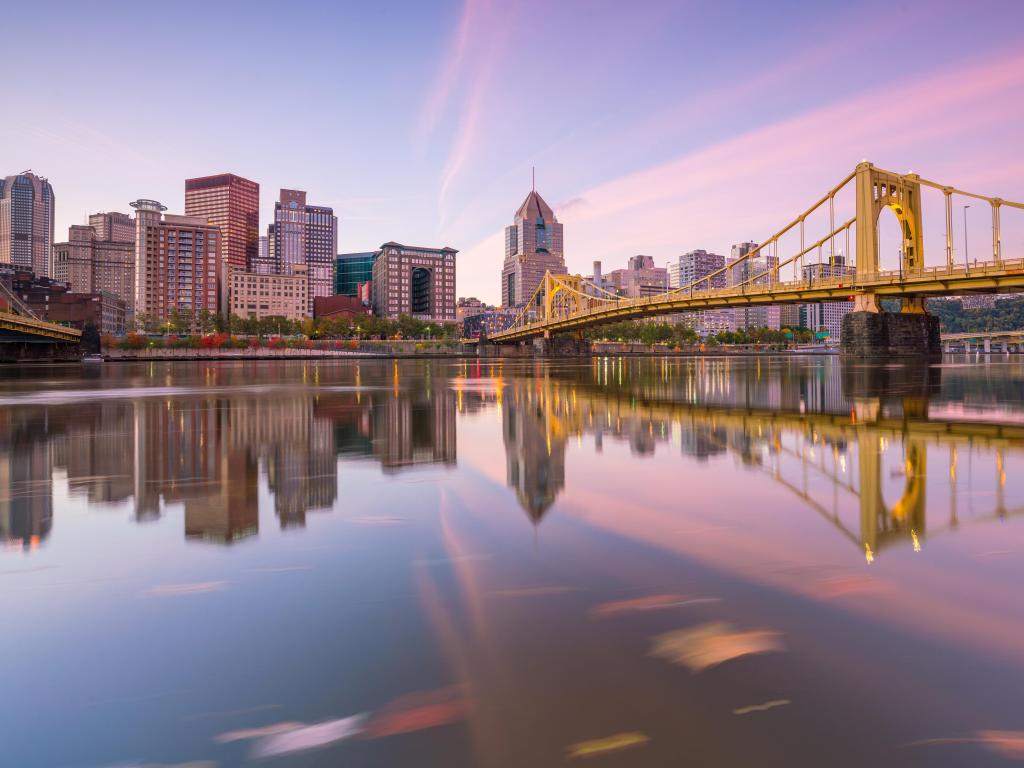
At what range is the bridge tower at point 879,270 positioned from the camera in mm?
49906

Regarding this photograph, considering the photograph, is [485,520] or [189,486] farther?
[189,486]

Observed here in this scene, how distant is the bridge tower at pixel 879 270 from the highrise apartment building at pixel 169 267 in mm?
187072

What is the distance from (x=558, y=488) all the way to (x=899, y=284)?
51.1 m

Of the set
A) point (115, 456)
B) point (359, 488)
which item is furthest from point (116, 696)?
point (115, 456)

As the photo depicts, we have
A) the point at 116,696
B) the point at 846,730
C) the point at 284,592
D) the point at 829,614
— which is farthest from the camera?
the point at 284,592

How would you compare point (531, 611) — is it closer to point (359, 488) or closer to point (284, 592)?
point (284, 592)

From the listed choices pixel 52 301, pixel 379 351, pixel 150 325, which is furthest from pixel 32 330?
pixel 52 301

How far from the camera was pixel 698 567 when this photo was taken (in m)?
4.10

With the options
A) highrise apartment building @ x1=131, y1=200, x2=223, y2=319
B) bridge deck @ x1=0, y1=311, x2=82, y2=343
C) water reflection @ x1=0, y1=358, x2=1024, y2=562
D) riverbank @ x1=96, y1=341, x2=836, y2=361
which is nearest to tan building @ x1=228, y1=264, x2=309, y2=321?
highrise apartment building @ x1=131, y1=200, x2=223, y2=319

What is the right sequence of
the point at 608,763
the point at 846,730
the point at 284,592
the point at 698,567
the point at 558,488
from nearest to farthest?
the point at 608,763 < the point at 846,730 < the point at 284,592 < the point at 698,567 < the point at 558,488

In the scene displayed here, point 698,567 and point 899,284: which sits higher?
point 899,284

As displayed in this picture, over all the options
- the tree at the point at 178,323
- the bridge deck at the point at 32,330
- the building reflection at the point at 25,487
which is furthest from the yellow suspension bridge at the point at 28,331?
the building reflection at the point at 25,487

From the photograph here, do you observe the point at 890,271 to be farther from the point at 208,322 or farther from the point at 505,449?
the point at 208,322

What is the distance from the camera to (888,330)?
50719 millimetres
